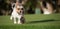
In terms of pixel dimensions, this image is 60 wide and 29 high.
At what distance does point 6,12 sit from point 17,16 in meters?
13.1

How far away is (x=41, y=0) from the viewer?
71.8ft

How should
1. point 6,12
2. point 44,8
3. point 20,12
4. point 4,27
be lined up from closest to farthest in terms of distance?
point 4,27 < point 20,12 < point 44,8 < point 6,12

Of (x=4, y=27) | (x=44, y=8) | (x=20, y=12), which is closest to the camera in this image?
(x=4, y=27)

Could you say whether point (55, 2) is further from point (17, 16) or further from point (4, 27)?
point (4, 27)

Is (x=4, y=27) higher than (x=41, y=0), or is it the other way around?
(x=41, y=0)

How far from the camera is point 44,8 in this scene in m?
21.6

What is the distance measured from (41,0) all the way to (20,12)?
1176 cm

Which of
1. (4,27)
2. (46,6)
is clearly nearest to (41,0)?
(46,6)

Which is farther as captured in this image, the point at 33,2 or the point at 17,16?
the point at 33,2

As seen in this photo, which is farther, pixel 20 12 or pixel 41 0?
pixel 41 0

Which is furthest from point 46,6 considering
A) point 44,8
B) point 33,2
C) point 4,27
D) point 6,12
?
point 4,27

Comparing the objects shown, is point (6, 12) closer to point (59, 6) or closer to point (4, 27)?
point (59, 6)

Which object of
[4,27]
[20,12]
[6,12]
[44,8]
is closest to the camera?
[4,27]

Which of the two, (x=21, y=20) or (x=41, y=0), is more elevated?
(x=41, y=0)
